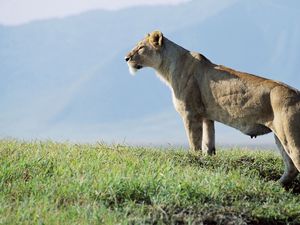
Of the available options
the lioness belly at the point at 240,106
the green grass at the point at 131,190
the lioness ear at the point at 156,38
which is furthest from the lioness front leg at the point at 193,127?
the lioness ear at the point at 156,38

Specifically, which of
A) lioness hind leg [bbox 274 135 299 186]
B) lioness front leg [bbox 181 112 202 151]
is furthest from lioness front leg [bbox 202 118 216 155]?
lioness hind leg [bbox 274 135 299 186]

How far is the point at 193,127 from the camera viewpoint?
25.9ft

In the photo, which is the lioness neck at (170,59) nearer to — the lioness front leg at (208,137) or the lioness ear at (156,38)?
the lioness ear at (156,38)

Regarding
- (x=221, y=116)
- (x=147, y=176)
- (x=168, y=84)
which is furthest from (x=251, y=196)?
(x=168, y=84)

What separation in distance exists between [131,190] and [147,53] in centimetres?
299

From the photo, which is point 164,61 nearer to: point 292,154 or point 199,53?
point 199,53

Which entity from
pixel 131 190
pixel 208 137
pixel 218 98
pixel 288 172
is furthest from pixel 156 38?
pixel 131 190

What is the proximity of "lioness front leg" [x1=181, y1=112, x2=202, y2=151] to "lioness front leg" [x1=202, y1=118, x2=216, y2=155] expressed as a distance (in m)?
0.15

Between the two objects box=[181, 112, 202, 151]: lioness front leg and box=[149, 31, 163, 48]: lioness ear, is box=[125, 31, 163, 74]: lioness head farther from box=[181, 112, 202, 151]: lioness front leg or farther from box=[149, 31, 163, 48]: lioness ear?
box=[181, 112, 202, 151]: lioness front leg

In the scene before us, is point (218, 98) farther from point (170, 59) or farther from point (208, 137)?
point (170, 59)

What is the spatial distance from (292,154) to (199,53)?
6.06ft

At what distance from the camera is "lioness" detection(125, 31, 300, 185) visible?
7016 mm

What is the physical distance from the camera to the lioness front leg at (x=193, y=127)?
25.9 feet

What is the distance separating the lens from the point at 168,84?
8.37 m
